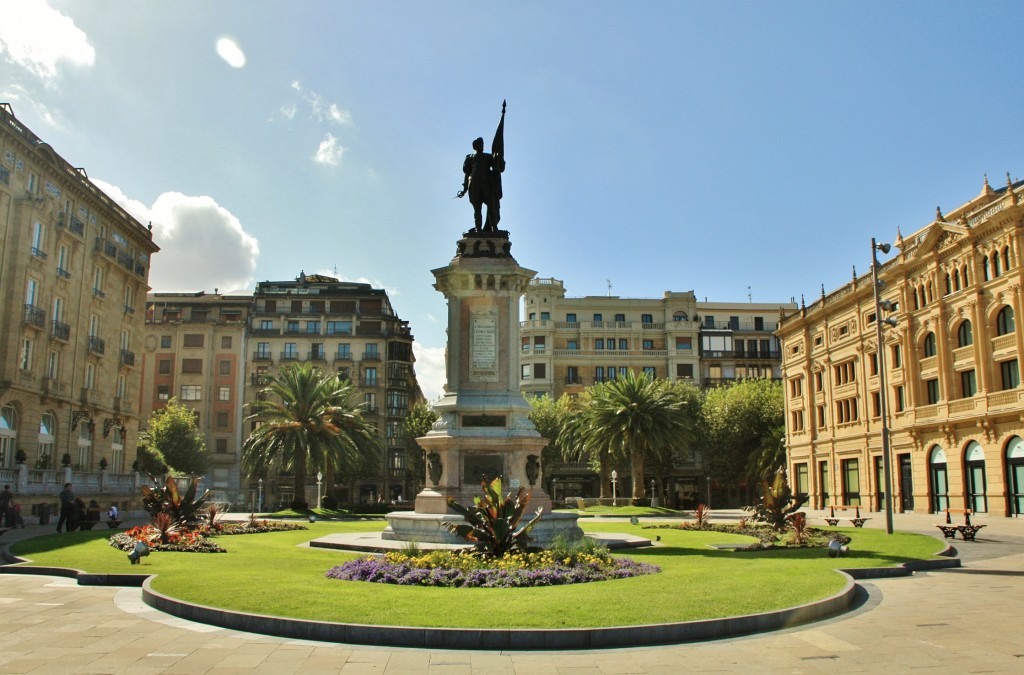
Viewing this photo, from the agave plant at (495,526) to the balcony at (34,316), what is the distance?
1401 inches

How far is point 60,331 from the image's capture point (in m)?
46.8

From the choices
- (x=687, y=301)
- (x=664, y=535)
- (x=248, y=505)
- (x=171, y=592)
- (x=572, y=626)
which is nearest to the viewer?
(x=572, y=626)

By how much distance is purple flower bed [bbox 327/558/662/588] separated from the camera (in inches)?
555

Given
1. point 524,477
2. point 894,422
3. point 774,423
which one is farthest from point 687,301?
point 524,477

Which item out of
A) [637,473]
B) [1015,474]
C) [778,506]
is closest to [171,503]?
[778,506]

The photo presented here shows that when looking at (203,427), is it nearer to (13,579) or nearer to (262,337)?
(262,337)

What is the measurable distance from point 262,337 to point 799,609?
8232 cm

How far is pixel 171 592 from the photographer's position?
13.0 meters

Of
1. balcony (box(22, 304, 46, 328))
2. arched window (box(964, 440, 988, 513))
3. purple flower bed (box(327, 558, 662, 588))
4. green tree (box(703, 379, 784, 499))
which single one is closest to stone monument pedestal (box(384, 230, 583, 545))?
purple flower bed (box(327, 558, 662, 588))

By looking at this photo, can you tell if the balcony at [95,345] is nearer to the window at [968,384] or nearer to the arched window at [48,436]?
the arched window at [48,436]

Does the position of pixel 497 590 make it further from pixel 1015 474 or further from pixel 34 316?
pixel 34 316

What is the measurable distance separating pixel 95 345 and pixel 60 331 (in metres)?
4.74

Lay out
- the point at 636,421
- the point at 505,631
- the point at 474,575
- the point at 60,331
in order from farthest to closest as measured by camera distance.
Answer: the point at 636,421, the point at 60,331, the point at 474,575, the point at 505,631


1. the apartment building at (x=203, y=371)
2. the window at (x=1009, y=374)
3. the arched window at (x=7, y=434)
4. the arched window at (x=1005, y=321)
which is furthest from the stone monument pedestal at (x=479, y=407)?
the apartment building at (x=203, y=371)
